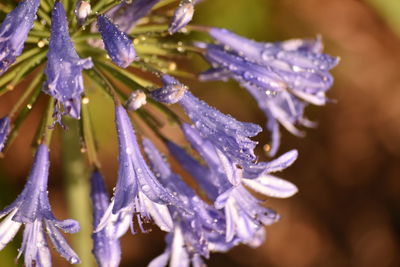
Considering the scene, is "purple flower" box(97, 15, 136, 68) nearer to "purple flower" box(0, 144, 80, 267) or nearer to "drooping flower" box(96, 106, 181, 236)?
"drooping flower" box(96, 106, 181, 236)

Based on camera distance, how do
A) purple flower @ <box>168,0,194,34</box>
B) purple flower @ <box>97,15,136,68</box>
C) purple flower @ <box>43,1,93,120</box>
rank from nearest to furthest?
purple flower @ <box>43,1,93,120</box> → purple flower @ <box>97,15,136,68</box> → purple flower @ <box>168,0,194,34</box>

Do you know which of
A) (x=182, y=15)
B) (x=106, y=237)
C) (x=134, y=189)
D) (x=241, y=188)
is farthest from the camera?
(x=241, y=188)

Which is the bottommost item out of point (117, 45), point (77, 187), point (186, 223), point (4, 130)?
point (186, 223)

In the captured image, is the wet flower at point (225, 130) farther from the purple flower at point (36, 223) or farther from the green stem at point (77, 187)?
the green stem at point (77, 187)

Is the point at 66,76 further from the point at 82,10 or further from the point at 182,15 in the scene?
the point at 182,15

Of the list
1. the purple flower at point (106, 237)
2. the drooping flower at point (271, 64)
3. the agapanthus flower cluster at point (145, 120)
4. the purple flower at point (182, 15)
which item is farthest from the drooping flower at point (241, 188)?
the purple flower at point (182, 15)

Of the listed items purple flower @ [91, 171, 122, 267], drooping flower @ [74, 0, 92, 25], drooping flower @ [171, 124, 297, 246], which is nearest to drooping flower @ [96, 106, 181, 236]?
purple flower @ [91, 171, 122, 267]

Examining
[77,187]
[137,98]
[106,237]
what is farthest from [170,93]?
[77,187]
